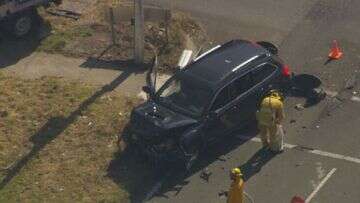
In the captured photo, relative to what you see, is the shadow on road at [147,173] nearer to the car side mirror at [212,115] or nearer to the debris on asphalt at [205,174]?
the debris on asphalt at [205,174]

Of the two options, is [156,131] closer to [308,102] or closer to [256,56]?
[256,56]

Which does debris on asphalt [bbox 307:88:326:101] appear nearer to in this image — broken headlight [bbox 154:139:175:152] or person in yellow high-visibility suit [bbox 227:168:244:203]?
broken headlight [bbox 154:139:175:152]

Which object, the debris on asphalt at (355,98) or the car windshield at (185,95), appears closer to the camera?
the car windshield at (185,95)

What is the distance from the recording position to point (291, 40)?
18.8m

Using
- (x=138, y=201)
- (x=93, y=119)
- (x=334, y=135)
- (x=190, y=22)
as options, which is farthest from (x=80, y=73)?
(x=334, y=135)

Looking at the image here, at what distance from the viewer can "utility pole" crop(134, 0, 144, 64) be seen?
16.6 metres

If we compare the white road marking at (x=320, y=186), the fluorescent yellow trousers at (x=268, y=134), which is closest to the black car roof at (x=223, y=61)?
the fluorescent yellow trousers at (x=268, y=134)

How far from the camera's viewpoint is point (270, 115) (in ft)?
45.4

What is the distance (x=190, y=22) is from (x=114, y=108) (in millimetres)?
4823

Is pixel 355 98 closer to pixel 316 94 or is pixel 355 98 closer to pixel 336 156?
pixel 316 94

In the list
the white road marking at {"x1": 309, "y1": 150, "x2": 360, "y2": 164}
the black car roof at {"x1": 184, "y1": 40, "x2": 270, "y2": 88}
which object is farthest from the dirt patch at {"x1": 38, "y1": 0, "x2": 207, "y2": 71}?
the white road marking at {"x1": 309, "y1": 150, "x2": 360, "y2": 164}

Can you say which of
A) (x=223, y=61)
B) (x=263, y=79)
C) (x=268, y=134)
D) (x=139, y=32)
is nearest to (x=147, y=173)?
(x=268, y=134)

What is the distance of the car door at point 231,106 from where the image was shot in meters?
14.2

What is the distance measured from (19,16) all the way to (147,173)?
7062 millimetres
